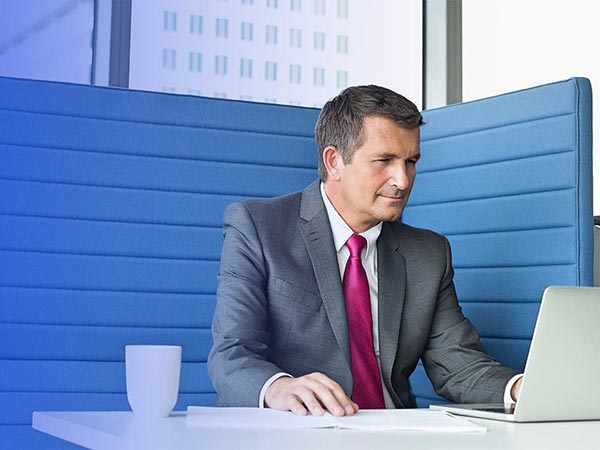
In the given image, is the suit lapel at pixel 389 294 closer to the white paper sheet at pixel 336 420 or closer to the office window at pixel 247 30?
the white paper sheet at pixel 336 420

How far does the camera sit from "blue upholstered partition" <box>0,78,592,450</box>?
1.99m

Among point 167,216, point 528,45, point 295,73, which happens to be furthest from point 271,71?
point 167,216

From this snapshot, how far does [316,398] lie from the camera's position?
4.23 feet

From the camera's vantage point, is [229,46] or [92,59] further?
[229,46]

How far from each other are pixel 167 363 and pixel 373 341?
74 centimetres

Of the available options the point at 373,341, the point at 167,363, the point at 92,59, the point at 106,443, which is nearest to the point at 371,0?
the point at 92,59

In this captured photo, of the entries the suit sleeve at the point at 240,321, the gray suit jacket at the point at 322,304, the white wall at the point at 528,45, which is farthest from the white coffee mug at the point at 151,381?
the white wall at the point at 528,45

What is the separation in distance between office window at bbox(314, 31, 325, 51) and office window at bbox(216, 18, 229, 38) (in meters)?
0.31

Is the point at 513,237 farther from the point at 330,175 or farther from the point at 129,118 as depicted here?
the point at 129,118

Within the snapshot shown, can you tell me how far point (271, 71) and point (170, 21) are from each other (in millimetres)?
358

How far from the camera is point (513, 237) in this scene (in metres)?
2.06

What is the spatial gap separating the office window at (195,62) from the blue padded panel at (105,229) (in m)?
0.70

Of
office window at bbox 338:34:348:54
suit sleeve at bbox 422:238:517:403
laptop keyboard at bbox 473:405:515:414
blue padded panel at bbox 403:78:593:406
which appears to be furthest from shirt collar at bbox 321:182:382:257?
→ office window at bbox 338:34:348:54

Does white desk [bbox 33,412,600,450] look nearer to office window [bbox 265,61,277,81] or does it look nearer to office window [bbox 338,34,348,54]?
office window [bbox 265,61,277,81]
